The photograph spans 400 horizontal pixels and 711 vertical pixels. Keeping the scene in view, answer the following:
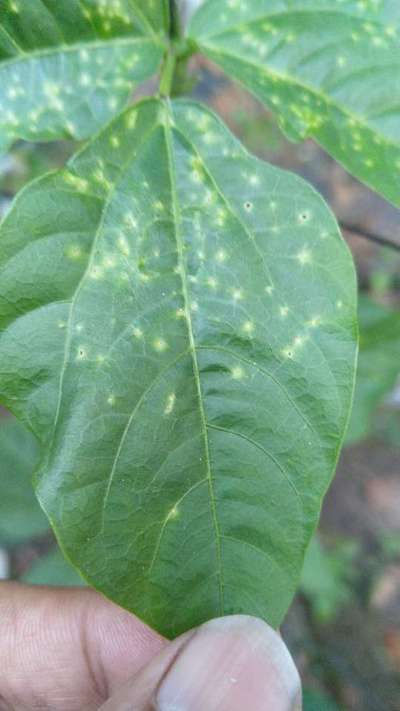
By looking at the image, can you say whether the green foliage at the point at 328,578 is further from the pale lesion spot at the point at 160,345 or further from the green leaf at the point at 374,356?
the pale lesion spot at the point at 160,345

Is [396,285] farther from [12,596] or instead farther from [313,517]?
[313,517]

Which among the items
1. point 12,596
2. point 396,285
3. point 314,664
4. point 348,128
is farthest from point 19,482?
point 396,285

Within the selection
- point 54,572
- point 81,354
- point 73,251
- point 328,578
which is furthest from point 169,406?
point 328,578

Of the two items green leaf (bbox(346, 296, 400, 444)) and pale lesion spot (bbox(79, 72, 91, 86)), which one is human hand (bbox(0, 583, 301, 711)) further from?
pale lesion spot (bbox(79, 72, 91, 86))

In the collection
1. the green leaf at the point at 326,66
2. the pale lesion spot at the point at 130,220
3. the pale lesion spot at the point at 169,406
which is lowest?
the pale lesion spot at the point at 169,406

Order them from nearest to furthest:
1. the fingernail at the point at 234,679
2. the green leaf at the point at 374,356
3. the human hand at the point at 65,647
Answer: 1. the fingernail at the point at 234,679
2. the human hand at the point at 65,647
3. the green leaf at the point at 374,356

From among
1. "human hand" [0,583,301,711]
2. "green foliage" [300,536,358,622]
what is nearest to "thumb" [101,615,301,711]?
"human hand" [0,583,301,711]

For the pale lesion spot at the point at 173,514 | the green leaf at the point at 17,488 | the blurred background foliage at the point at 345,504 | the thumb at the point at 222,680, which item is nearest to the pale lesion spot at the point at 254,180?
the pale lesion spot at the point at 173,514
